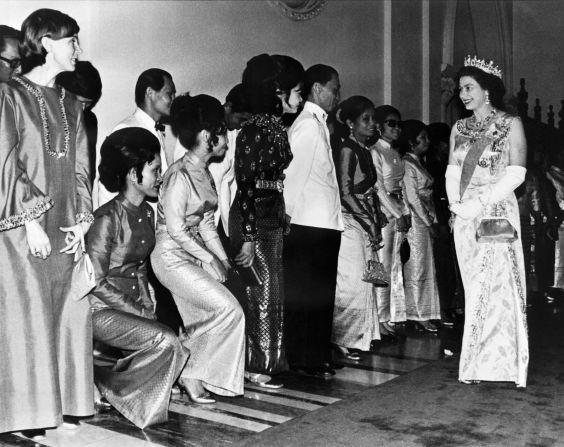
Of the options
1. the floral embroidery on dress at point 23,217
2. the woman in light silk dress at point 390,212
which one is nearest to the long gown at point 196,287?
the floral embroidery on dress at point 23,217

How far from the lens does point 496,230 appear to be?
3873 millimetres

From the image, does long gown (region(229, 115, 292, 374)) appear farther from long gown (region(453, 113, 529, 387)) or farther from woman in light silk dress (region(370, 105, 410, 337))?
woman in light silk dress (region(370, 105, 410, 337))

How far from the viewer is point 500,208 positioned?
3.94 metres

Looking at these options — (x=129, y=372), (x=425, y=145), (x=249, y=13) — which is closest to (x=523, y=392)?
(x=129, y=372)

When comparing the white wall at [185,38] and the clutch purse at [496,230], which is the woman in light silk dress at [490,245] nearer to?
the clutch purse at [496,230]

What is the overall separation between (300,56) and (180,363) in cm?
360

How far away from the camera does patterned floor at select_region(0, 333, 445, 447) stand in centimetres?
304

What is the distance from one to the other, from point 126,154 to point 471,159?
1.67 metres

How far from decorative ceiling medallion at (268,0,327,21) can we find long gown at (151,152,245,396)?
2.76 m

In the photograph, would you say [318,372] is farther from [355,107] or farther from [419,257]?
[419,257]

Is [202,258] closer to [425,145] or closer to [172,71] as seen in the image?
[172,71]

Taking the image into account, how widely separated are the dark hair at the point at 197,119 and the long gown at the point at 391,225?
193cm

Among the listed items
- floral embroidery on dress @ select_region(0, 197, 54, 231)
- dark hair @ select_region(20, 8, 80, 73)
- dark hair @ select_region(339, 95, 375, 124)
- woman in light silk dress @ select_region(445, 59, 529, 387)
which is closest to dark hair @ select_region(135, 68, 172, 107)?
dark hair @ select_region(20, 8, 80, 73)

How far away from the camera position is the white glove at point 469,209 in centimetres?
391
